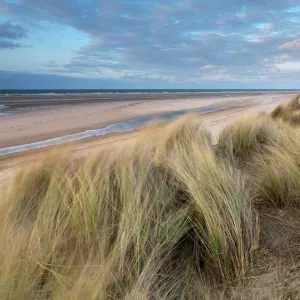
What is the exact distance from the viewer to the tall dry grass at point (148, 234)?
58.9 inches

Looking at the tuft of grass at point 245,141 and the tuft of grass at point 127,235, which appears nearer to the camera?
the tuft of grass at point 127,235

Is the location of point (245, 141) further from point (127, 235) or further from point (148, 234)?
point (127, 235)

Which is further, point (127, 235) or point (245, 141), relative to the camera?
point (245, 141)

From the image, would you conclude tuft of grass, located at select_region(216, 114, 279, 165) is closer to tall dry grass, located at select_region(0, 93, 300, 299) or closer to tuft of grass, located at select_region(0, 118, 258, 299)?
tall dry grass, located at select_region(0, 93, 300, 299)

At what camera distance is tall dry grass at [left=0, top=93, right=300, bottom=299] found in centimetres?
150

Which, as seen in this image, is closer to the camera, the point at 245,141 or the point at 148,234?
the point at 148,234

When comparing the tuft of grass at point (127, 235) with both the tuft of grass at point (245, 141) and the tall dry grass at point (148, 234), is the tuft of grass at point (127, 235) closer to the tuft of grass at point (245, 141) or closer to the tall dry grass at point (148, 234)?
the tall dry grass at point (148, 234)

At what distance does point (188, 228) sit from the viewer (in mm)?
1887

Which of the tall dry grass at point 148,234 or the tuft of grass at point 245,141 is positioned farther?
the tuft of grass at point 245,141

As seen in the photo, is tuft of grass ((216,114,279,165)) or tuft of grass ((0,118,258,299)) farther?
tuft of grass ((216,114,279,165))

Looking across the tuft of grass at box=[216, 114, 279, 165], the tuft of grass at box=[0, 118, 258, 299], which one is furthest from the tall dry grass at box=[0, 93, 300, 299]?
the tuft of grass at box=[216, 114, 279, 165]

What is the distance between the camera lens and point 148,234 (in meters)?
1.76

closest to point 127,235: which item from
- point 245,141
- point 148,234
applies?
point 148,234

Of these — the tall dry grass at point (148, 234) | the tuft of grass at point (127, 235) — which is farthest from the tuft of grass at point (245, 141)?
the tuft of grass at point (127, 235)
